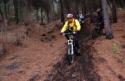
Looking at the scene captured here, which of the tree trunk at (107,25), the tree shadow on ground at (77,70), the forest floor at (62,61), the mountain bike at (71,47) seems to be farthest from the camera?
the tree trunk at (107,25)

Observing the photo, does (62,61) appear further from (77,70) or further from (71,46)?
(77,70)

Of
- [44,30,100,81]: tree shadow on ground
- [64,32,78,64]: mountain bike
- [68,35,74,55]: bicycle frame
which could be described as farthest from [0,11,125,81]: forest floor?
[68,35,74,55]: bicycle frame

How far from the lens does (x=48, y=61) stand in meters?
19.3

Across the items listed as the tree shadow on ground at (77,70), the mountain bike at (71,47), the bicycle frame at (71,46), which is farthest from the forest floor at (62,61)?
the bicycle frame at (71,46)

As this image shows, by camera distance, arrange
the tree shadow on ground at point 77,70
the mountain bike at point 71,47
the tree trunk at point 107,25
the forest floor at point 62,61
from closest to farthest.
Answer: the tree shadow on ground at point 77,70, the forest floor at point 62,61, the mountain bike at point 71,47, the tree trunk at point 107,25

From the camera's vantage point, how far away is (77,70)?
16172mm

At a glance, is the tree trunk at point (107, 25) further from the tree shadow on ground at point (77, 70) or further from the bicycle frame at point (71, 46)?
→ the bicycle frame at point (71, 46)

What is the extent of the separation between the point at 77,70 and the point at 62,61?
188 cm

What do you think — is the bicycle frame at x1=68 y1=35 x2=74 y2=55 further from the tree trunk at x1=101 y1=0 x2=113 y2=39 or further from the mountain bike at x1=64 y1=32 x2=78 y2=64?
the tree trunk at x1=101 y1=0 x2=113 y2=39

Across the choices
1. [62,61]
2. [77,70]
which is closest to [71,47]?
[62,61]

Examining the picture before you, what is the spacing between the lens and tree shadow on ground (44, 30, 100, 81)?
15321mm

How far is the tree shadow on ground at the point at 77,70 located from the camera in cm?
1532

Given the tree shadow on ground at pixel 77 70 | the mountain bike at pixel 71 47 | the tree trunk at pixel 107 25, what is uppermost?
the tree trunk at pixel 107 25

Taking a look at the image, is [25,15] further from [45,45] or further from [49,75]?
[49,75]
